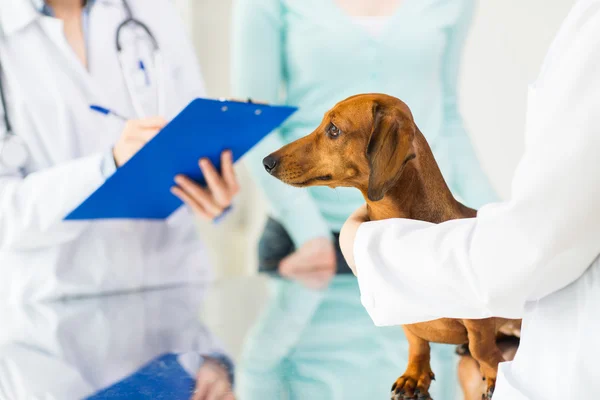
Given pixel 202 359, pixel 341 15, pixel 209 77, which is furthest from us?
pixel 209 77

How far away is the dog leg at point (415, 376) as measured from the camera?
2.00ft

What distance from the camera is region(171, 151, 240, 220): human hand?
1078 millimetres

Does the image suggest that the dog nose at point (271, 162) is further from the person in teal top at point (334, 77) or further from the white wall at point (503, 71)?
the white wall at point (503, 71)

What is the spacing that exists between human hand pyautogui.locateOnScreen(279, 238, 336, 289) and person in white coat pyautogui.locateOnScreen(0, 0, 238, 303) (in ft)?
0.60

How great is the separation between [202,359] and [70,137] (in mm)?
561

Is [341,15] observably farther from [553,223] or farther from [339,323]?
[553,223]

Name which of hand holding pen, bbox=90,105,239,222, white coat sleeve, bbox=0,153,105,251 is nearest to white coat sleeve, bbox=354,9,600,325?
hand holding pen, bbox=90,105,239,222

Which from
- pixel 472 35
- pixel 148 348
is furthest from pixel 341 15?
pixel 472 35

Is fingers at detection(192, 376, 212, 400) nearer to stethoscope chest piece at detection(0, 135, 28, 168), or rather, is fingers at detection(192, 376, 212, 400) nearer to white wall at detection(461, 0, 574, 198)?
stethoscope chest piece at detection(0, 135, 28, 168)

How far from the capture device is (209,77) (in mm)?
2504

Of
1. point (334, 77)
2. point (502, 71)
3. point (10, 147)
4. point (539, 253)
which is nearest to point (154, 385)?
point (539, 253)

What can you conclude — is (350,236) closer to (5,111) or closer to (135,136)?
(135,136)

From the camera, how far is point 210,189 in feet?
3.74

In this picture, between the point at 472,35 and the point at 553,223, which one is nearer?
the point at 553,223
